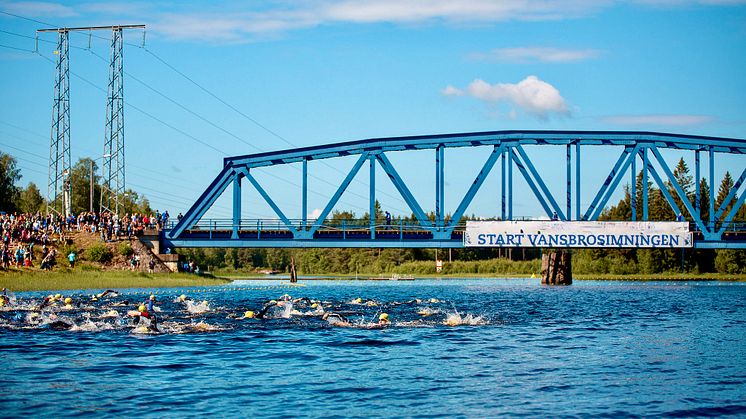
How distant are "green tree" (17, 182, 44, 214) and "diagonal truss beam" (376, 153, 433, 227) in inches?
3799

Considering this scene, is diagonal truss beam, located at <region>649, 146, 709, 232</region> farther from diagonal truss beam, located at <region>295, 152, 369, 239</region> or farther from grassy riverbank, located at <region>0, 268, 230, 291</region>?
grassy riverbank, located at <region>0, 268, 230, 291</region>

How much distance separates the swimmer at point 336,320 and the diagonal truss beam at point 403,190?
2759cm

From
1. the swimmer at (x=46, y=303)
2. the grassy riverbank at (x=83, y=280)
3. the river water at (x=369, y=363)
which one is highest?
the grassy riverbank at (x=83, y=280)

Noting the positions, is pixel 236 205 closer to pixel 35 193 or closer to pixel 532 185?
pixel 532 185

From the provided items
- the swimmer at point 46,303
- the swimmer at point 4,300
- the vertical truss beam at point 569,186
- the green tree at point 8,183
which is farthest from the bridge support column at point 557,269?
the green tree at point 8,183

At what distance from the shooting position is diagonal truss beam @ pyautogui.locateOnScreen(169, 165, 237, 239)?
75062mm

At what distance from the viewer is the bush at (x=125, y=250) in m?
74.4

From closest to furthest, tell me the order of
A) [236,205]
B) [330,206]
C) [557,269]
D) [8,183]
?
1. [330,206]
2. [236,205]
3. [557,269]
4. [8,183]

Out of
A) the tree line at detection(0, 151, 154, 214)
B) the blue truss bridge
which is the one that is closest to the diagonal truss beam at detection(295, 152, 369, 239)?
the blue truss bridge

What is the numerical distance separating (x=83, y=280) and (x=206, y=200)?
14349 mm

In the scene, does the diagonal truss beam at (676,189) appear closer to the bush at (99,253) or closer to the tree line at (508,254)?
the tree line at (508,254)

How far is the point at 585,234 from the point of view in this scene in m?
72.2

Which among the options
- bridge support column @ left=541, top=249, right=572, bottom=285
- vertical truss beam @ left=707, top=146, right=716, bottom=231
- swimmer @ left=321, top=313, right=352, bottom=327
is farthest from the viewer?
bridge support column @ left=541, top=249, right=572, bottom=285

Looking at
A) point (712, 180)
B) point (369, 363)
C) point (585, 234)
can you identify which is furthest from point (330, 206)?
point (369, 363)
